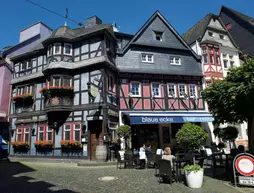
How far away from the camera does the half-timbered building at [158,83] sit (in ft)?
55.3

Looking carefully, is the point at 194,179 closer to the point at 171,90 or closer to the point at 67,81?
the point at 171,90

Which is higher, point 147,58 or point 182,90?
point 147,58

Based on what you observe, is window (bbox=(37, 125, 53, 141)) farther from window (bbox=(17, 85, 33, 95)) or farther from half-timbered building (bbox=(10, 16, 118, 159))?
window (bbox=(17, 85, 33, 95))

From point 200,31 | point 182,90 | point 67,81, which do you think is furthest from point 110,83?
point 200,31

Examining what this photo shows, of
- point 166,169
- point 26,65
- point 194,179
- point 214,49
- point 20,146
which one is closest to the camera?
point 194,179

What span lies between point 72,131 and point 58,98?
2.85 meters

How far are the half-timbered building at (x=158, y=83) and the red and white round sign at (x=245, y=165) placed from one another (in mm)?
8471

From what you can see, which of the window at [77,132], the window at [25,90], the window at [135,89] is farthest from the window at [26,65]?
the window at [135,89]

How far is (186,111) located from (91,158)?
31.2ft

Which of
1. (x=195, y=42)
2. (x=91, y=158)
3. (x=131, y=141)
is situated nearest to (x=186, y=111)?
(x=131, y=141)

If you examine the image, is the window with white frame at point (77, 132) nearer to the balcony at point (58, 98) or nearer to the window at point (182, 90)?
the balcony at point (58, 98)

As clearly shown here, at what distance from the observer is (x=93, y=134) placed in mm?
14609

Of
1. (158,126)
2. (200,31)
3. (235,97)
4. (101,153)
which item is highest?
(200,31)

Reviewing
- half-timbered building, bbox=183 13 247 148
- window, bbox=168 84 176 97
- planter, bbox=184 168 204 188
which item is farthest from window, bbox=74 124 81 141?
half-timbered building, bbox=183 13 247 148
